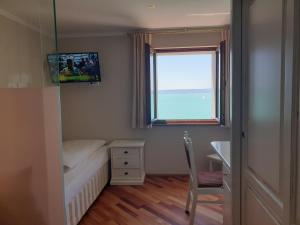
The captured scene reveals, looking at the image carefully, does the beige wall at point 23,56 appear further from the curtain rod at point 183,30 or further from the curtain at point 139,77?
the curtain rod at point 183,30

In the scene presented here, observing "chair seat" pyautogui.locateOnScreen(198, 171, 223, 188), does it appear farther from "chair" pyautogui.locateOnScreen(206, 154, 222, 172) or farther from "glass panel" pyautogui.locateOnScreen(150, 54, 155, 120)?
"glass panel" pyautogui.locateOnScreen(150, 54, 155, 120)

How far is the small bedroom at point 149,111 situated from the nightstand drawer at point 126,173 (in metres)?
0.01

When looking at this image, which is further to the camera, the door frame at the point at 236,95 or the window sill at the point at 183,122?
the window sill at the point at 183,122

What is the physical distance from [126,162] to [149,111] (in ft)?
2.76

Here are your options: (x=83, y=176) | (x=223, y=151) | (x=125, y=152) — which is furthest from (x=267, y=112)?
(x=125, y=152)

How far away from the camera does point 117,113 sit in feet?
14.3

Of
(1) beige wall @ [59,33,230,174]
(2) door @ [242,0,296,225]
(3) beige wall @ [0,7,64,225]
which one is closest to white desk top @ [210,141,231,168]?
(2) door @ [242,0,296,225]

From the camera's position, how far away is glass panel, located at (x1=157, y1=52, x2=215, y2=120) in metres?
4.32

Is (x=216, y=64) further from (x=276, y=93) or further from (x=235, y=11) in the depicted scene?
(x=276, y=93)

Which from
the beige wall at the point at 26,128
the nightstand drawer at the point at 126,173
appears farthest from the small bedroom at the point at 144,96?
the beige wall at the point at 26,128

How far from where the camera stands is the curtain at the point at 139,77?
4.10m

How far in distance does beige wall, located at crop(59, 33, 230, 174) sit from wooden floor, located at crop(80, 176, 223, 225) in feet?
1.67

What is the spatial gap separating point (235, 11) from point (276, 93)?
0.75 meters

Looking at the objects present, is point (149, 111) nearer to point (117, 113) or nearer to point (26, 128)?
point (117, 113)
